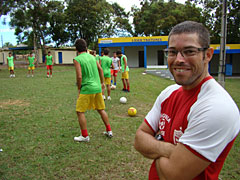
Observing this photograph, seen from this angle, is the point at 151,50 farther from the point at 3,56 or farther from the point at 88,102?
the point at 3,56

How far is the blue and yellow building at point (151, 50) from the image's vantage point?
25.2 metres

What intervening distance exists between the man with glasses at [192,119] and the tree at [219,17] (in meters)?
29.4

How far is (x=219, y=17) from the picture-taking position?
28141 millimetres

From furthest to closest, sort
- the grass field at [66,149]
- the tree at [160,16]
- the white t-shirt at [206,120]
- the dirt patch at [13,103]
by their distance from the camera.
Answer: the tree at [160,16]
the dirt patch at [13,103]
the grass field at [66,149]
the white t-shirt at [206,120]

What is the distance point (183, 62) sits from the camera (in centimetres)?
134

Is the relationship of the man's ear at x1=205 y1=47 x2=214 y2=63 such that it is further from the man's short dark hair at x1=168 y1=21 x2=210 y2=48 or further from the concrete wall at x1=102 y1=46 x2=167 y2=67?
the concrete wall at x1=102 y1=46 x2=167 y2=67

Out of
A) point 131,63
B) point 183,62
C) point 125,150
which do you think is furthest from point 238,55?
point 183,62

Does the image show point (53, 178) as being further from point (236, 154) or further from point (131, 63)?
point (131, 63)

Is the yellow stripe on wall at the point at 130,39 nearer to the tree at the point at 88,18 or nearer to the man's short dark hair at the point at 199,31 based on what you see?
the tree at the point at 88,18

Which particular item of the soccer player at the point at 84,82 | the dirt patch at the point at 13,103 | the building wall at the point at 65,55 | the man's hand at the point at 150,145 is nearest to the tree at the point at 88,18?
the building wall at the point at 65,55

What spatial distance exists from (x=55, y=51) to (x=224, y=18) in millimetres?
36666

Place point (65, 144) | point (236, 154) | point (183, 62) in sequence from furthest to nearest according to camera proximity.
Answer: point (65, 144) < point (236, 154) < point (183, 62)

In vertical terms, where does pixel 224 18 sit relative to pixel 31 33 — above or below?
below

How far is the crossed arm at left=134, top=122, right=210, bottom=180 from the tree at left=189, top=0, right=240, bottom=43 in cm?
2967
